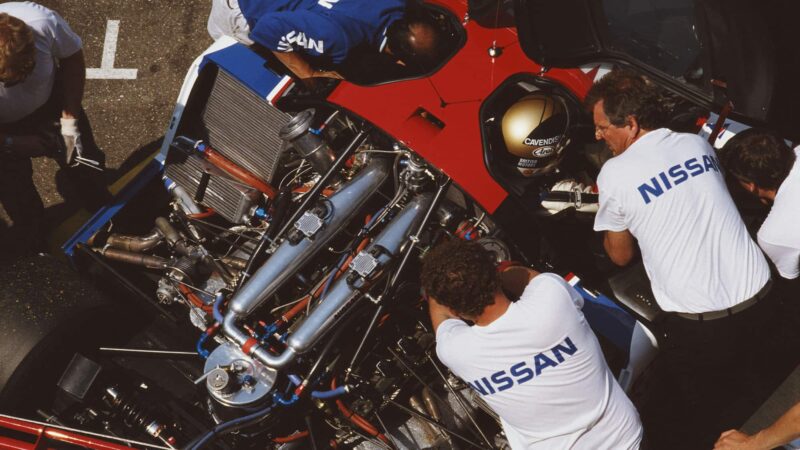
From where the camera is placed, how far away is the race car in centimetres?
326

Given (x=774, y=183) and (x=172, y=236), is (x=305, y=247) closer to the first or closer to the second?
(x=172, y=236)

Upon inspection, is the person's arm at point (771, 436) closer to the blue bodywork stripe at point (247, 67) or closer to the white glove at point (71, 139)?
the blue bodywork stripe at point (247, 67)

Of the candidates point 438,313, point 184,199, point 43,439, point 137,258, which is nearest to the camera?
point 43,439

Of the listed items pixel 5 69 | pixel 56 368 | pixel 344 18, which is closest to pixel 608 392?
pixel 344 18

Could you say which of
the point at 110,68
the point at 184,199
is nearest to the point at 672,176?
the point at 184,199

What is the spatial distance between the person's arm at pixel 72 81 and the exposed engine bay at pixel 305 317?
2.63 ft

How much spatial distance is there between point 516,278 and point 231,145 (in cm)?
172

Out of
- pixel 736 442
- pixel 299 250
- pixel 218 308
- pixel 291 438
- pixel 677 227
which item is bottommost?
pixel 291 438

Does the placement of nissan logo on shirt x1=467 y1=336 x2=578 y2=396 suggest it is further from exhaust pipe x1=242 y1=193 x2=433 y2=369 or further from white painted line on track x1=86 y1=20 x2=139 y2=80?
white painted line on track x1=86 y1=20 x2=139 y2=80

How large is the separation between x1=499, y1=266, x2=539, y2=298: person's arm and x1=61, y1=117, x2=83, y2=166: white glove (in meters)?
2.48

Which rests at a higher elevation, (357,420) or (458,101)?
(458,101)

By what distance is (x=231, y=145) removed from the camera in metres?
3.97

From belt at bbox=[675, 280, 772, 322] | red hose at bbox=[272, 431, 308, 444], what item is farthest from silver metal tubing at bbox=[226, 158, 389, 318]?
belt at bbox=[675, 280, 772, 322]

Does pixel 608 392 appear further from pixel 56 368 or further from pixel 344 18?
pixel 56 368
